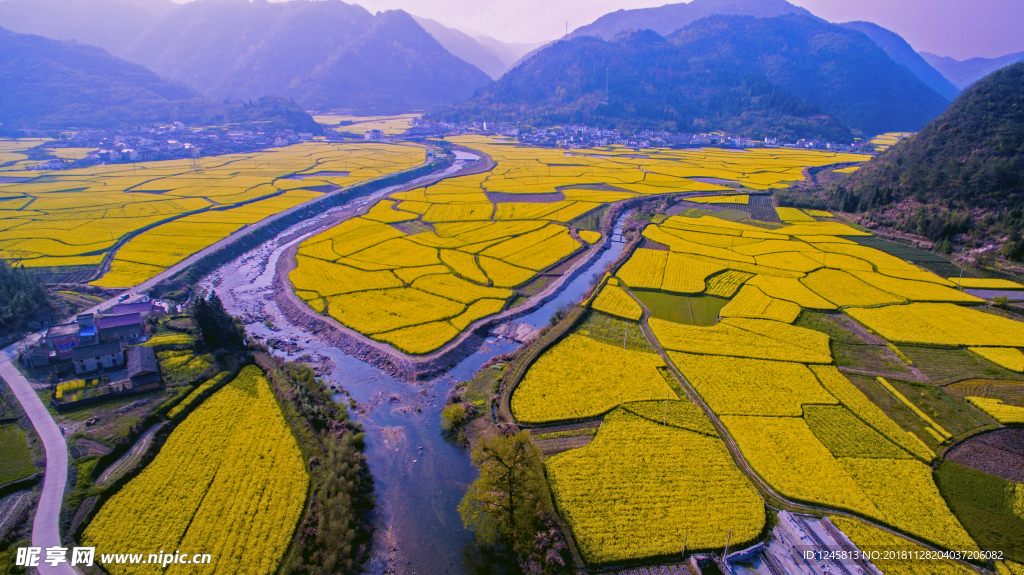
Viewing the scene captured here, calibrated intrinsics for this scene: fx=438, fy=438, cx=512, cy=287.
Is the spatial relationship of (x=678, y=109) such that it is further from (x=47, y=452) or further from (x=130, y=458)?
(x=47, y=452)

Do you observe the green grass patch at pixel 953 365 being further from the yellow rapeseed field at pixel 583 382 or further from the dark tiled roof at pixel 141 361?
the dark tiled roof at pixel 141 361

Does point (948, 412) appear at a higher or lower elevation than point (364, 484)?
higher

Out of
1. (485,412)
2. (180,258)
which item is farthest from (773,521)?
(180,258)

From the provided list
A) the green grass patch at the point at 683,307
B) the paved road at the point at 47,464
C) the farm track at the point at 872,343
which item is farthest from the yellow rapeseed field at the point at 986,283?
the paved road at the point at 47,464

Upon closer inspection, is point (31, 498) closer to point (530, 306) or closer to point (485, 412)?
point (485, 412)

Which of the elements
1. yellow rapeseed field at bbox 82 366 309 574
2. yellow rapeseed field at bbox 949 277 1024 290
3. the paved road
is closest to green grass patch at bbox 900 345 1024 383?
yellow rapeseed field at bbox 949 277 1024 290

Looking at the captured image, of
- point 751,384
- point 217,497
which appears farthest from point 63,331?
point 751,384
